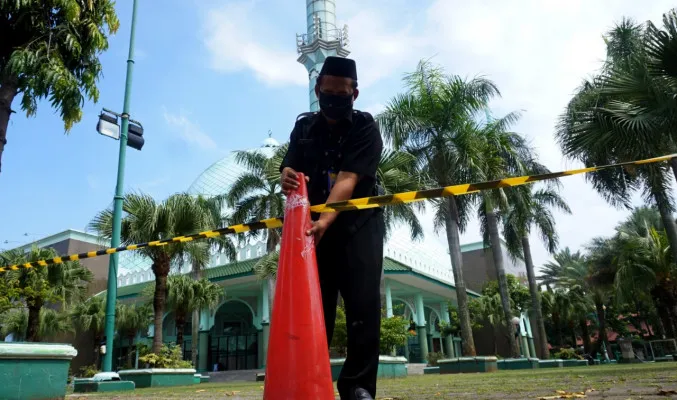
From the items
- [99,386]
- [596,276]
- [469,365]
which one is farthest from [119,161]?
[596,276]

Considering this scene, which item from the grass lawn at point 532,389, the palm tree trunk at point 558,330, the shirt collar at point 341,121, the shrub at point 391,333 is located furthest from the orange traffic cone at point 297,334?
the palm tree trunk at point 558,330

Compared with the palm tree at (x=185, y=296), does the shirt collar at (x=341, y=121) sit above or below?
below

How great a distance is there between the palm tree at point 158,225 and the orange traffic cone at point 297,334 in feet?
39.5

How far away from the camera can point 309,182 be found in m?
2.36

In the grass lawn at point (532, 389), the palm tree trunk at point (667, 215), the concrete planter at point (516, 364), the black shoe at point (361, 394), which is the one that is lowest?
the concrete planter at point (516, 364)

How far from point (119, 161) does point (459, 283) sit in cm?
A: 1184

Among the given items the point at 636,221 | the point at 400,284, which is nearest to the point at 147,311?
the point at 400,284

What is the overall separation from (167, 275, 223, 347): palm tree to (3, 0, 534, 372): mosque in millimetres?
3409

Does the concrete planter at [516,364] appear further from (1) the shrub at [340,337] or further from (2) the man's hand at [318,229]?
(2) the man's hand at [318,229]

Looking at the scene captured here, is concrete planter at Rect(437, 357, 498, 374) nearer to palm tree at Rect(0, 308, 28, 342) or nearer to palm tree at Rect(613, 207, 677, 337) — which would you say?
palm tree at Rect(613, 207, 677, 337)

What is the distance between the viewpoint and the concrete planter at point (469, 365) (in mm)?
15478

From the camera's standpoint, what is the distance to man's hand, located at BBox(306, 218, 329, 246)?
1.94 m

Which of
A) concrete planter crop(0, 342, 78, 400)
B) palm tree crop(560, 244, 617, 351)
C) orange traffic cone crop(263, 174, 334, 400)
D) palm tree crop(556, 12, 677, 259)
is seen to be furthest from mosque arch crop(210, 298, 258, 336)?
orange traffic cone crop(263, 174, 334, 400)

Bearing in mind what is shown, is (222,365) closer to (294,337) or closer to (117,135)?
(117,135)
